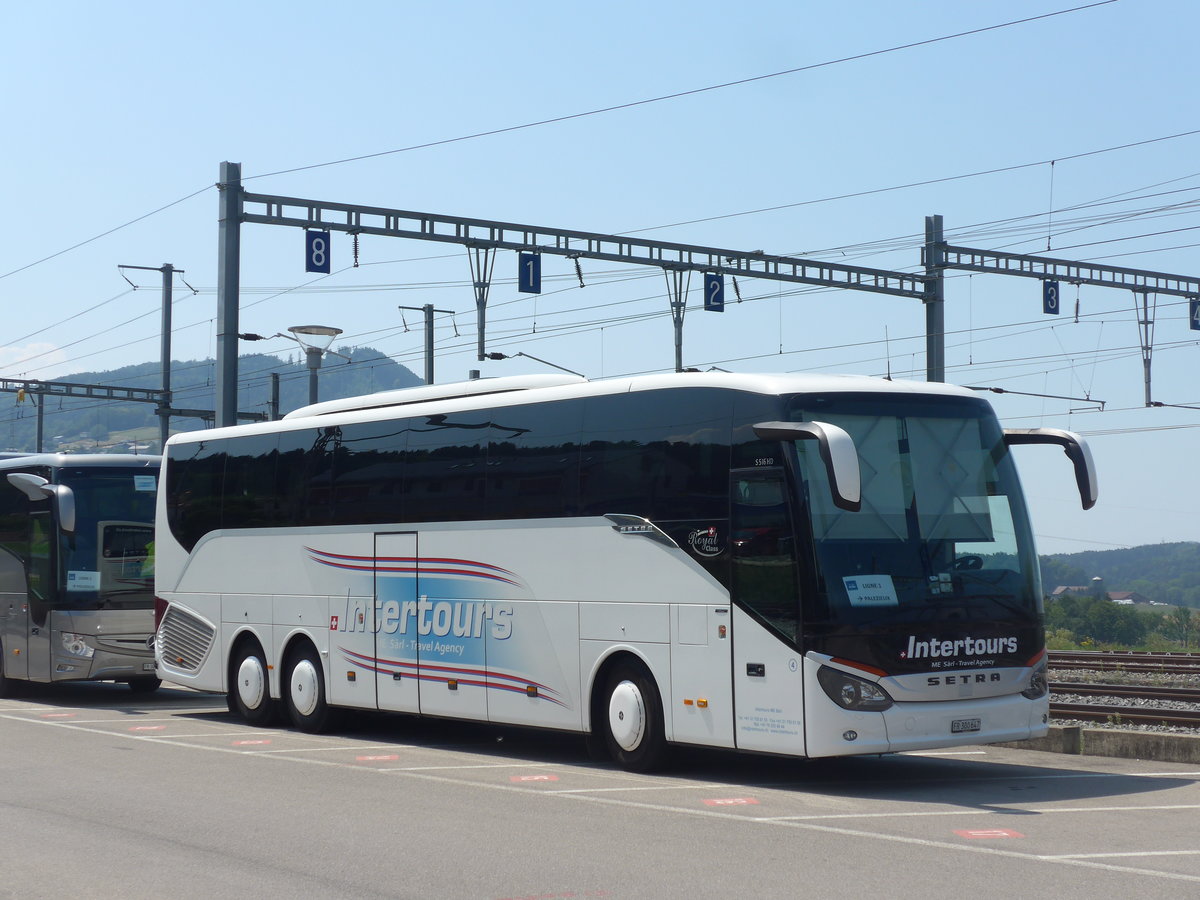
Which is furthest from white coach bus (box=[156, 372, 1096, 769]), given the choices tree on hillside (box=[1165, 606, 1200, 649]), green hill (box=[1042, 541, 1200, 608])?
green hill (box=[1042, 541, 1200, 608])

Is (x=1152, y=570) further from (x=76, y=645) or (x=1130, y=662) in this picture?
(x=76, y=645)

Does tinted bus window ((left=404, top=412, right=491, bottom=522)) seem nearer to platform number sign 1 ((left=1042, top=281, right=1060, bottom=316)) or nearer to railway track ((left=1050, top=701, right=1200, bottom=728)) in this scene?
railway track ((left=1050, top=701, right=1200, bottom=728))

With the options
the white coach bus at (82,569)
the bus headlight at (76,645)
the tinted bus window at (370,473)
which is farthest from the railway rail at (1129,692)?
the bus headlight at (76,645)

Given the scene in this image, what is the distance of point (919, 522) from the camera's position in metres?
12.3

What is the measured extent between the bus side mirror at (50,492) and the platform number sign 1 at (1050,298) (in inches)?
780

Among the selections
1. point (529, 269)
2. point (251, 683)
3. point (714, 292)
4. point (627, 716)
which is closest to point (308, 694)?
point (251, 683)

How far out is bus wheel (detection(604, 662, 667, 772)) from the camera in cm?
1318

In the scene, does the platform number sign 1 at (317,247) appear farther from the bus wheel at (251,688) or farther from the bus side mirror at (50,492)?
the bus wheel at (251,688)

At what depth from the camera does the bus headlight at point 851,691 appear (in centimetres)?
1175

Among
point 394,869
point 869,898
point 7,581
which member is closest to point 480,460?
point 394,869

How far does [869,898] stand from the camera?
7.75 meters

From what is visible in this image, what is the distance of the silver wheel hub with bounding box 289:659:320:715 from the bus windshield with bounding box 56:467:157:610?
16.5ft

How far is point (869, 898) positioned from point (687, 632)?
519cm

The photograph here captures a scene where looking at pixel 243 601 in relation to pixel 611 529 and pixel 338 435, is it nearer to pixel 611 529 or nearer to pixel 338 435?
pixel 338 435
